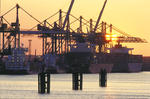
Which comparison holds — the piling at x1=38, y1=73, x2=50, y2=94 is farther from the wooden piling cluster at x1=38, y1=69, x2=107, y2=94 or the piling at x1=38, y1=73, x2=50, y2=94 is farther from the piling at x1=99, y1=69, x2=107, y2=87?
the piling at x1=99, y1=69, x2=107, y2=87

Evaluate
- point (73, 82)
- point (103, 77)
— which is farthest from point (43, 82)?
point (103, 77)

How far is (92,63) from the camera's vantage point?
194125 millimetres

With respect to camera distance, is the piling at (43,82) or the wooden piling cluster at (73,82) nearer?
the piling at (43,82)

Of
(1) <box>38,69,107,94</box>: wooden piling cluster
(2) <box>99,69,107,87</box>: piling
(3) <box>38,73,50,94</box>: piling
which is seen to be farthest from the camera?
(2) <box>99,69,107,87</box>: piling

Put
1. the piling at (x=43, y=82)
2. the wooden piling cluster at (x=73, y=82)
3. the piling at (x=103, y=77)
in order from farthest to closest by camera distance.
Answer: the piling at (x=103, y=77) < the wooden piling cluster at (x=73, y=82) < the piling at (x=43, y=82)

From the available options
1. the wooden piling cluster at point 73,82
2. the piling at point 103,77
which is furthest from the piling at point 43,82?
the piling at point 103,77

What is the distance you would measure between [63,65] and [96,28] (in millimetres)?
18141

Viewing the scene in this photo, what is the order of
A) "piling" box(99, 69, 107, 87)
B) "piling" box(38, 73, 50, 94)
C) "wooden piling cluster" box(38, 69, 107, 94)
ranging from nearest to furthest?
"piling" box(38, 73, 50, 94) → "wooden piling cluster" box(38, 69, 107, 94) → "piling" box(99, 69, 107, 87)

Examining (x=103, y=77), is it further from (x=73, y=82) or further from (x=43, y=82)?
(x=43, y=82)

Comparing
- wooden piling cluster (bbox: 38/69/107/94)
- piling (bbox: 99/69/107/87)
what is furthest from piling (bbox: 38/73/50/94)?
piling (bbox: 99/69/107/87)

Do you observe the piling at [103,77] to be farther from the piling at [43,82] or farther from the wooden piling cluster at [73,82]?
the piling at [43,82]

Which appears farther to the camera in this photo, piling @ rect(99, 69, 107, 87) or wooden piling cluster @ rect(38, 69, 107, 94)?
piling @ rect(99, 69, 107, 87)

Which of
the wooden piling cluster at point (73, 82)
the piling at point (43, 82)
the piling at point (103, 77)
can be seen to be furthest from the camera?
the piling at point (103, 77)

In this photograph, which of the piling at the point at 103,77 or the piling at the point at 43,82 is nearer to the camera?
the piling at the point at 43,82
